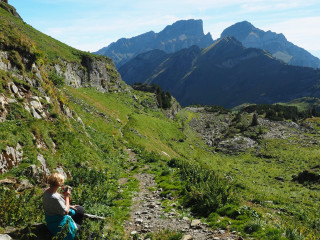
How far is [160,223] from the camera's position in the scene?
12.7 m

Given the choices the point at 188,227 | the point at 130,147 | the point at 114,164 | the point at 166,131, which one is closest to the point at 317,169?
the point at 166,131

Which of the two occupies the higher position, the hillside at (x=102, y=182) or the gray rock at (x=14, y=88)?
the gray rock at (x=14, y=88)

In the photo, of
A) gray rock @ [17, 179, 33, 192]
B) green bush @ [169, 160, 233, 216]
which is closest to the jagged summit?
gray rock @ [17, 179, 33, 192]

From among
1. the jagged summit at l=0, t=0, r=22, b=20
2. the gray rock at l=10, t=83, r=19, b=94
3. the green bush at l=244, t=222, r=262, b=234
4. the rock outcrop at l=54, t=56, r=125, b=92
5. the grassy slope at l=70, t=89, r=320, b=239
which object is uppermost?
the jagged summit at l=0, t=0, r=22, b=20

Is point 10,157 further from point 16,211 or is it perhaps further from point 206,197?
point 206,197

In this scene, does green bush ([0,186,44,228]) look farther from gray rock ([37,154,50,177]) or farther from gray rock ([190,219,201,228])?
gray rock ([190,219,201,228])

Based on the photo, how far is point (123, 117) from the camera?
54.5 metres

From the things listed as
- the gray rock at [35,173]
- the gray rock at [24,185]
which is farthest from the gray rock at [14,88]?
the gray rock at [24,185]

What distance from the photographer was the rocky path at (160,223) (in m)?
11.1

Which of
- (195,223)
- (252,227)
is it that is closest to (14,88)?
(195,223)

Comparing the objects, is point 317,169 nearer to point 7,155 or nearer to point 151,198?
point 151,198

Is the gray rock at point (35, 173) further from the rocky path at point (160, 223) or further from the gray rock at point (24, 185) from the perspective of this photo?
the rocky path at point (160, 223)

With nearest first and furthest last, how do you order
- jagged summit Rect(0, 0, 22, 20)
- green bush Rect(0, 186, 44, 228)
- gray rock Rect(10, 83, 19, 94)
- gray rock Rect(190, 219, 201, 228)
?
green bush Rect(0, 186, 44, 228) < gray rock Rect(190, 219, 201, 228) < gray rock Rect(10, 83, 19, 94) < jagged summit Rect(0, 0, 22, 20)

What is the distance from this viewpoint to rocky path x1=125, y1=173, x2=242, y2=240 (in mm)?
11062
